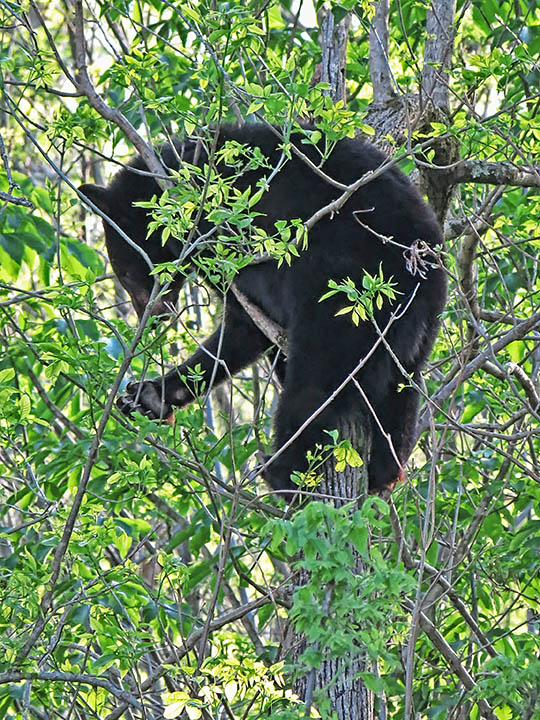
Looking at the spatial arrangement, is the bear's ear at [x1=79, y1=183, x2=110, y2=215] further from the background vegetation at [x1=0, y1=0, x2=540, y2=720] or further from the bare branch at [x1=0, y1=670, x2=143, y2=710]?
the bare branch at [x1=0, y1=670, x2=143, y2=710]

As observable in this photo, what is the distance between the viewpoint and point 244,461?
4.05 metres

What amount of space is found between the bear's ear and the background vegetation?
406mm

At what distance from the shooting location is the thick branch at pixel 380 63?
14.3 ft

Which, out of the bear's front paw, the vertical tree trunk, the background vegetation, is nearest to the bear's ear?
the background vegetation

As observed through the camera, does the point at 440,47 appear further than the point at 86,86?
Yes

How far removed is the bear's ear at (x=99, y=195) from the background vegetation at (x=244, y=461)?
0.41 meters

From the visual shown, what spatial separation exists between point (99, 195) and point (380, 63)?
1.65 m

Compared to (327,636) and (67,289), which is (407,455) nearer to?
(67,289)

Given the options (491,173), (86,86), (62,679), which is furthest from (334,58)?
(62,679)

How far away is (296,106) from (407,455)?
1.85 m

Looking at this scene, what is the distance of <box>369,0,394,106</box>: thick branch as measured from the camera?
4.34 m

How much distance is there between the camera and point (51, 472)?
4.52 m

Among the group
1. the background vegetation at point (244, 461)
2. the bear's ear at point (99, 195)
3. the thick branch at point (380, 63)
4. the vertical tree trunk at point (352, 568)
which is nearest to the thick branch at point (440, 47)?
the background vegetation at point (244, 461)

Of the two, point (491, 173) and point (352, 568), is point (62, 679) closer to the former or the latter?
point (352, 568)
